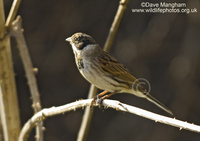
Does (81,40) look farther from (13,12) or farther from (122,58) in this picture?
(122,58)

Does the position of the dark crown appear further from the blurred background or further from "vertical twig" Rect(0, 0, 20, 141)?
the blurred background

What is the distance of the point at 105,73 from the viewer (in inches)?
121

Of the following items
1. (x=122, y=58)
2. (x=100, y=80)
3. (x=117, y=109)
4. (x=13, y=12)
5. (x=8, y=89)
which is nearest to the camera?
(x=117, y=109)

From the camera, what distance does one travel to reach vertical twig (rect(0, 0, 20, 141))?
8.82ft

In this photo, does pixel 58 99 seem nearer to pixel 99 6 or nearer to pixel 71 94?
pixel 71 94

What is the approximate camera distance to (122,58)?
536 centimetres

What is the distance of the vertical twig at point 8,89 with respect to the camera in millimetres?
2688

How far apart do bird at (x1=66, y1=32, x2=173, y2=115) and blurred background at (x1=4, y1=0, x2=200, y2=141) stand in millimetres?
2167

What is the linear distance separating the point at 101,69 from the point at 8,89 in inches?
31.3

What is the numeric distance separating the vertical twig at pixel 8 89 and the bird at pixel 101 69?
58cm

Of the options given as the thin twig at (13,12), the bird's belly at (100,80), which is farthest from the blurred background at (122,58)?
the thin twig at (13,12)

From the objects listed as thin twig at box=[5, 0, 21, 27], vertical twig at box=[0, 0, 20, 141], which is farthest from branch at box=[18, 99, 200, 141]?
thin twig at box=[5, 0, 21, 27]

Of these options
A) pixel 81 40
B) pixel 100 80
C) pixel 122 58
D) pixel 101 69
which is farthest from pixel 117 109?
pixel 122 58

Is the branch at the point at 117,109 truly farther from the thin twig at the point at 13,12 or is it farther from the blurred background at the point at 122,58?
the blurred background at the point at 122,58
